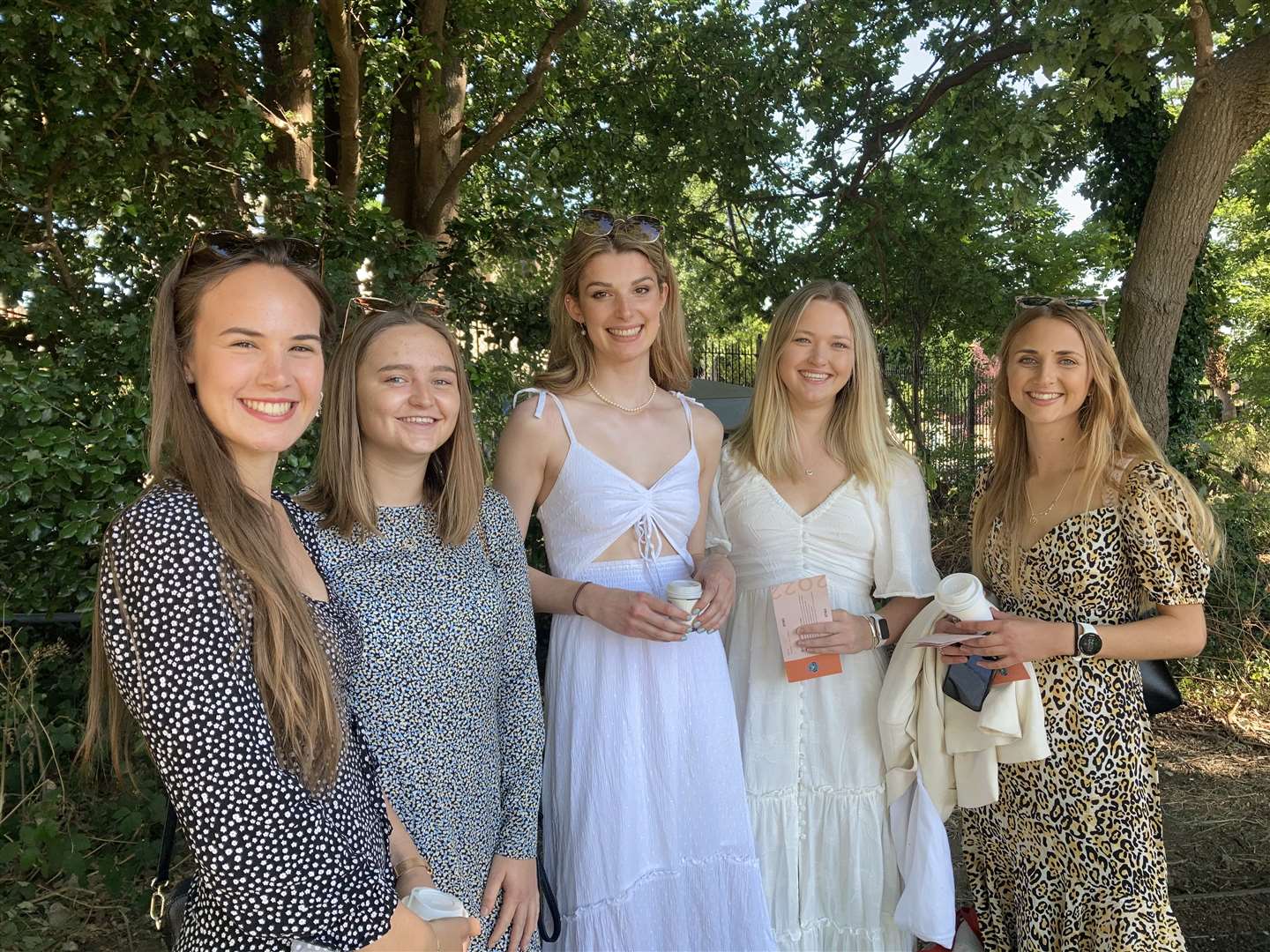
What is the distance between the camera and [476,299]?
27.8ft

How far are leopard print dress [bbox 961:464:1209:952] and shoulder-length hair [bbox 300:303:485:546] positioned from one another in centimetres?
179

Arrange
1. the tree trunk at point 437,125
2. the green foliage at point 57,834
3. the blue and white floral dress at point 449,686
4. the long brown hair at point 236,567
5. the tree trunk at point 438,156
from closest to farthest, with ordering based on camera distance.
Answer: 1. the long brown hair at point 236,567
2. the blue and white floral dress at point 449,686
3. the green foliage at point 57,834
4. the tree trunk at point 437,125
5. the tree trunk at point 438,156

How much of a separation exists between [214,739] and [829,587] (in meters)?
2.04

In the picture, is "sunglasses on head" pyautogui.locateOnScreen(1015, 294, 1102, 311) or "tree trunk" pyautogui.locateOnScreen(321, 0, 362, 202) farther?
"tree trunk" pyautogui.locateOnScreen(321, 0, 362, 202)

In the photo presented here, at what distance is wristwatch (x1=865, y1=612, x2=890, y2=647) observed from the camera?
2.94 m

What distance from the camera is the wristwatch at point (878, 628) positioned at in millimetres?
2938

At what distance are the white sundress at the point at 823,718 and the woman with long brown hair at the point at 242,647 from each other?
1.48 meters

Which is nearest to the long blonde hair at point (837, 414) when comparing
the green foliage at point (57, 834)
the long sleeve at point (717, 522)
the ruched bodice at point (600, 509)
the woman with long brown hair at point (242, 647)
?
the long sleeve at point (717, 522)

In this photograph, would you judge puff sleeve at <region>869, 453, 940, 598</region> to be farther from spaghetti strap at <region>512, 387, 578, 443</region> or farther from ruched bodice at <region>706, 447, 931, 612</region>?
spaghetti strap at <region>512, 387, 578, 443</region>

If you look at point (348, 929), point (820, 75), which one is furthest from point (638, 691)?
point (820, 75)

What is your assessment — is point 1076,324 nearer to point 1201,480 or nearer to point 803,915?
point 803,915

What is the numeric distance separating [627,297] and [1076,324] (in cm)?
144

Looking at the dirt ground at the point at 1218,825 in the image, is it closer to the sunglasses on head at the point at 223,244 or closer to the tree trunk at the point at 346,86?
the sunglasses on head at the point at 223,244

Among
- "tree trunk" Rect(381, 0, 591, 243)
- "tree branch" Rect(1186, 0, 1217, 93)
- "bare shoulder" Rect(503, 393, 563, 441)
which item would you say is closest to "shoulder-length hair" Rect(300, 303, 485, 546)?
"bare shoulder" Rect(503, 393, 563, 441)
